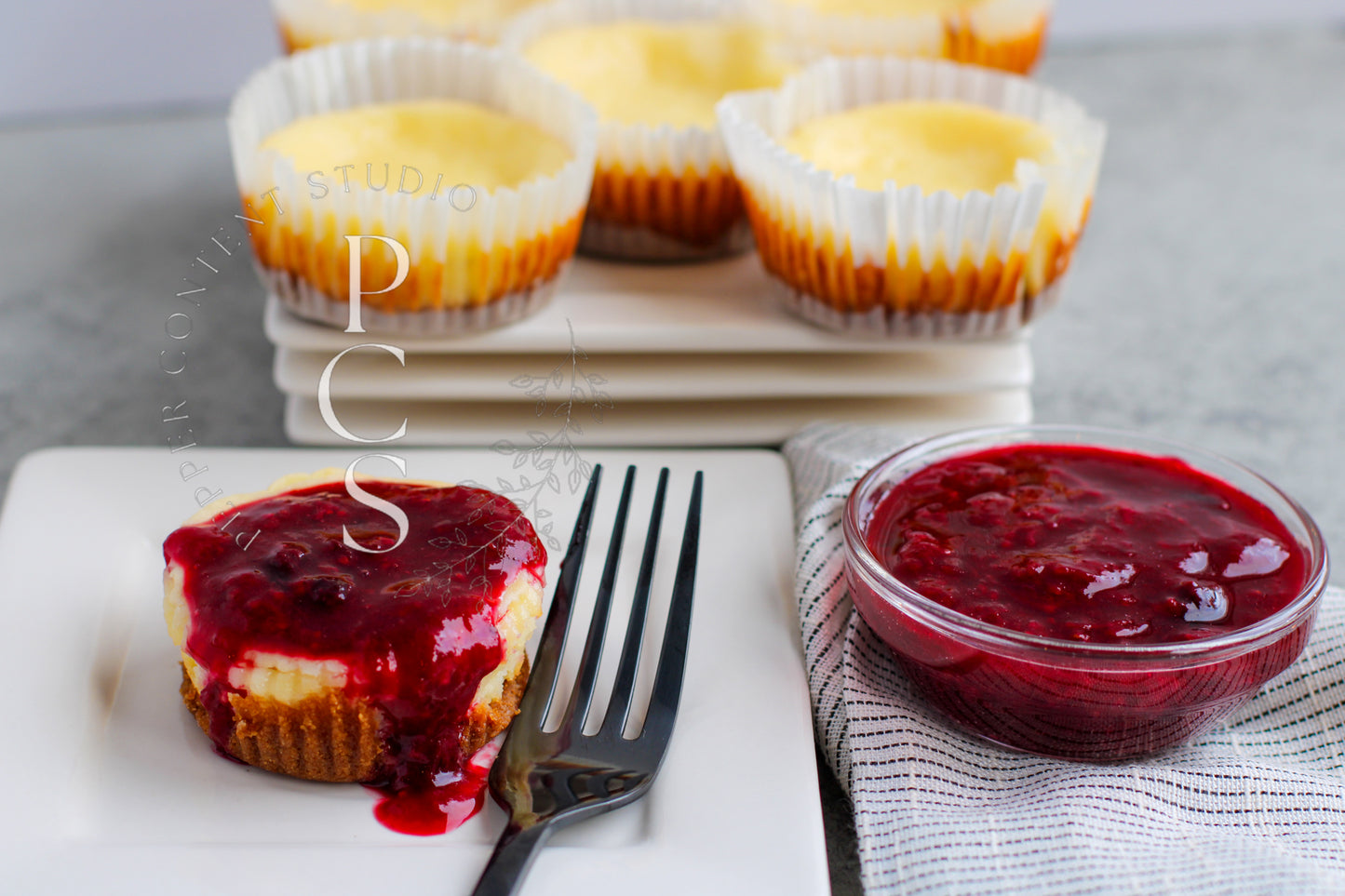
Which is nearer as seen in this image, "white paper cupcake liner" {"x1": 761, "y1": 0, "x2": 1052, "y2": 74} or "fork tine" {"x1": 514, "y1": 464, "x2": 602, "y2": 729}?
"fork tine" {"x1": 514, "y1": 464, "x2": 602, "y2": 729}

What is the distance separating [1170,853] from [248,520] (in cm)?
102

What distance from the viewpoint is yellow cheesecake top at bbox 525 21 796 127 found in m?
2.47

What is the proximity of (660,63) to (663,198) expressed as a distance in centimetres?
48

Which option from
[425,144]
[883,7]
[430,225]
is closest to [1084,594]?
[430,225]

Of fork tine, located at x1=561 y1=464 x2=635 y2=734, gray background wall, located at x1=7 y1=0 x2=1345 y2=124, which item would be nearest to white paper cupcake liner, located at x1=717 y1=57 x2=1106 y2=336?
fork tine, located at x1=561 y1=464 x2=635 y2=734

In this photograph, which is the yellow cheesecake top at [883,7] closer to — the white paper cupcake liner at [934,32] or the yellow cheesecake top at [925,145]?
the white paper cupcake liner at [934,32]

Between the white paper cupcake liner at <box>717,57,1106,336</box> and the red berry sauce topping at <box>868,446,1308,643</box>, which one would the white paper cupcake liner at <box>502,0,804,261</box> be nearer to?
the white paper cupcake liner at <box>717,57,1106,336</box>

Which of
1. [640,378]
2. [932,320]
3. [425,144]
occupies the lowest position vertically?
[640,378]

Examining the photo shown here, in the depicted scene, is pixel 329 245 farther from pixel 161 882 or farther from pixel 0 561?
pixel 161 882

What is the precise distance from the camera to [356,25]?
258 cm

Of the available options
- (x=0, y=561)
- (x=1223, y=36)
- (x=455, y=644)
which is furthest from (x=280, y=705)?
(x=1223, y=36)

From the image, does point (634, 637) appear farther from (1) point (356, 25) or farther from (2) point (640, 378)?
(1) point (356, 25)

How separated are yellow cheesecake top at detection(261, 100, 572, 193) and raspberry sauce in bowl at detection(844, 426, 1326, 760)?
0.87 metres

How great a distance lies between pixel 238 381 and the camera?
7.63 feet
